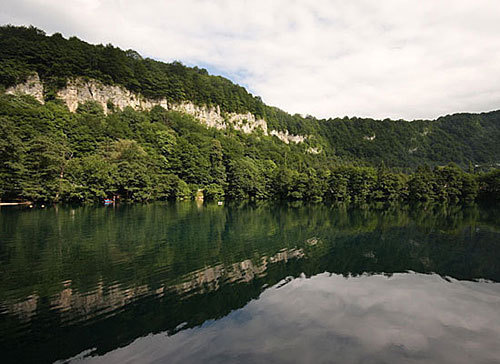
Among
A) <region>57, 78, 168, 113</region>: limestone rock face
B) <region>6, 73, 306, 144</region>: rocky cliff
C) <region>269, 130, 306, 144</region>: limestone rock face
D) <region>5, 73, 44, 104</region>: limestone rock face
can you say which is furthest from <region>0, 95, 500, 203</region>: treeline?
<region>269, 130, 306, 144</region>: limestone rock face

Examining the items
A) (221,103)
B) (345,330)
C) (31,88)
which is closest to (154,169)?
(31,88)

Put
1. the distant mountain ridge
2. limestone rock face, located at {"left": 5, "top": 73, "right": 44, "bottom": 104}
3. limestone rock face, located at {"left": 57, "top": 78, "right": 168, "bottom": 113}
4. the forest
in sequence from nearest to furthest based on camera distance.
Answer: the forest, limestone rock face, located at {"left": 5, "top": 73, "right": 44, "bottom": 104}, the distant mountain ridge, limestone rock face, located at {"left": 57, "top": 78, "right": 168, "bottom": 113}

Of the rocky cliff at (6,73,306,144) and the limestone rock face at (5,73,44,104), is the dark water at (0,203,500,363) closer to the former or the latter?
the limestone rock face at (5,73,44,104)

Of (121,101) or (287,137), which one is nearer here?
(121,101)

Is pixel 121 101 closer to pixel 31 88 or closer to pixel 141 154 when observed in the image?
pixel 31 88

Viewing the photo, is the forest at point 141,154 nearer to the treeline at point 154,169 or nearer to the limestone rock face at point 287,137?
the treeline at point 154,169

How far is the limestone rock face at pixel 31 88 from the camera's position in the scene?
69438 mm

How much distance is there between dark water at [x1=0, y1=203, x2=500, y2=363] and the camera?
319 inches

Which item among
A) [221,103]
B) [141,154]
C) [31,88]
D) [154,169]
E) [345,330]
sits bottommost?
[345,330]

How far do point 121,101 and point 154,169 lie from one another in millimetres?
33851

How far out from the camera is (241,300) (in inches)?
458

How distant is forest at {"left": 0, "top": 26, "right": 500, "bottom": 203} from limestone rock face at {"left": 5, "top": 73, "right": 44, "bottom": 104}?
1.13 m

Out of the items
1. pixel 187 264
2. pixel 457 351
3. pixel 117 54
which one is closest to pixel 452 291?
pixel 457 351

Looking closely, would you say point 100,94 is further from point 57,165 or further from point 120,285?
point 120,285
